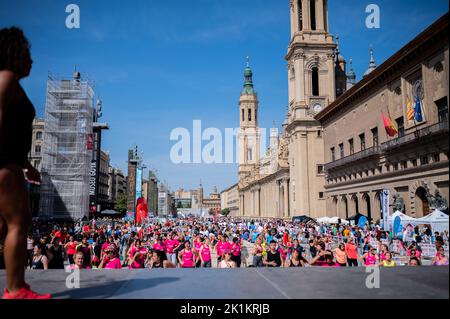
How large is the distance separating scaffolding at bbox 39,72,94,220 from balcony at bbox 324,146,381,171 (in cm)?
2809

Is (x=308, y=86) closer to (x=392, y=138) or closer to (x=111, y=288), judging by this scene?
(x=392, y=138)

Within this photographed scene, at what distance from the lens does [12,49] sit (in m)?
2.96

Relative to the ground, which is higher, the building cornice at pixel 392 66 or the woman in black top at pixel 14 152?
the building cornice at pixel 392 66

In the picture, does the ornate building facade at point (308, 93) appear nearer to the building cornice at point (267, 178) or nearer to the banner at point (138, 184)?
the building cornice at point (267, 178)

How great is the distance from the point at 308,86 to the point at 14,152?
181 ft

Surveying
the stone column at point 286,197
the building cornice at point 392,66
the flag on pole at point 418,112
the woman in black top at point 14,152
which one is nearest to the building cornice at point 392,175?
the flag on pole at point 418,112

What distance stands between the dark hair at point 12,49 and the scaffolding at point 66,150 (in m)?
36.9

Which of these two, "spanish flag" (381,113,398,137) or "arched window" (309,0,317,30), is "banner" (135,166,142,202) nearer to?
"spanish flag" (381,113,398,137)

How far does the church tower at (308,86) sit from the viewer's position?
54.1 meters

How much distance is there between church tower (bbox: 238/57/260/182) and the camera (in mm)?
127750

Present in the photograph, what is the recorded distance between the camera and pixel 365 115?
3844 cm

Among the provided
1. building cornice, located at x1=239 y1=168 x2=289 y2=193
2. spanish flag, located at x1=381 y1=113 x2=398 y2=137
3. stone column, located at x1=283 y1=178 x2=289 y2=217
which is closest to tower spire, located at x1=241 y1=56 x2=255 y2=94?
building cornice, located at x1=239 y1=168 x2=289 y2=193
